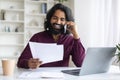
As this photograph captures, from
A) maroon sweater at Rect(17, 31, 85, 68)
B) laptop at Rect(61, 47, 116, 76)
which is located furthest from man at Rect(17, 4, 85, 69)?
laptop at Rect(61, 47, 116, 76)

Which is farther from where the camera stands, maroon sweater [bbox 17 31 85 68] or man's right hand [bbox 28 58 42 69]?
maroon sweater [bbox 17 31 85 68]

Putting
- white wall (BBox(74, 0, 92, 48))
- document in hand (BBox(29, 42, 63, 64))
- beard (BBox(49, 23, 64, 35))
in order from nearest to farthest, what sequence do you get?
document in hand (BBox(29, 42, 63, 64))
beard (BBox(49, 23, 64, 35))
white wall (BBox(74, 0, 92, 48))

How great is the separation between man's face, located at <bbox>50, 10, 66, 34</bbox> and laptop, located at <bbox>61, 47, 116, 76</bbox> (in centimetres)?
64

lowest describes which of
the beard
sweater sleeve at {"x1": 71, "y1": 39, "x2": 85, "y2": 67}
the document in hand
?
sweater sleeve at {"x1": 71, "y1": 39, "x2": 85, "y2": 67}

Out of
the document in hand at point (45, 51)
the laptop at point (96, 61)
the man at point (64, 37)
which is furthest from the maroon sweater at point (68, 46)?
the laptop at point (96, 61)

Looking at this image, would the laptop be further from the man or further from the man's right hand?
the man

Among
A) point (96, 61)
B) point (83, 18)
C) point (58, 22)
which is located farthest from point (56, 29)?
point (83, 18)

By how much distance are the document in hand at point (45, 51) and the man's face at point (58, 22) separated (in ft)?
1.47

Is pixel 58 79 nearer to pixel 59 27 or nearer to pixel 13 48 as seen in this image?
pixel 59 27

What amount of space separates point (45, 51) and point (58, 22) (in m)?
0.55

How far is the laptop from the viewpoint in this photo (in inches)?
60.2

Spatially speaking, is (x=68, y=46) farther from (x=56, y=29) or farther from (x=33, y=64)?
(x=33, y=64)

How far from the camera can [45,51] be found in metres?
1.74

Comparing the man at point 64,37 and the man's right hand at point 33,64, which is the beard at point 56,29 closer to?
the man at point 64,37
